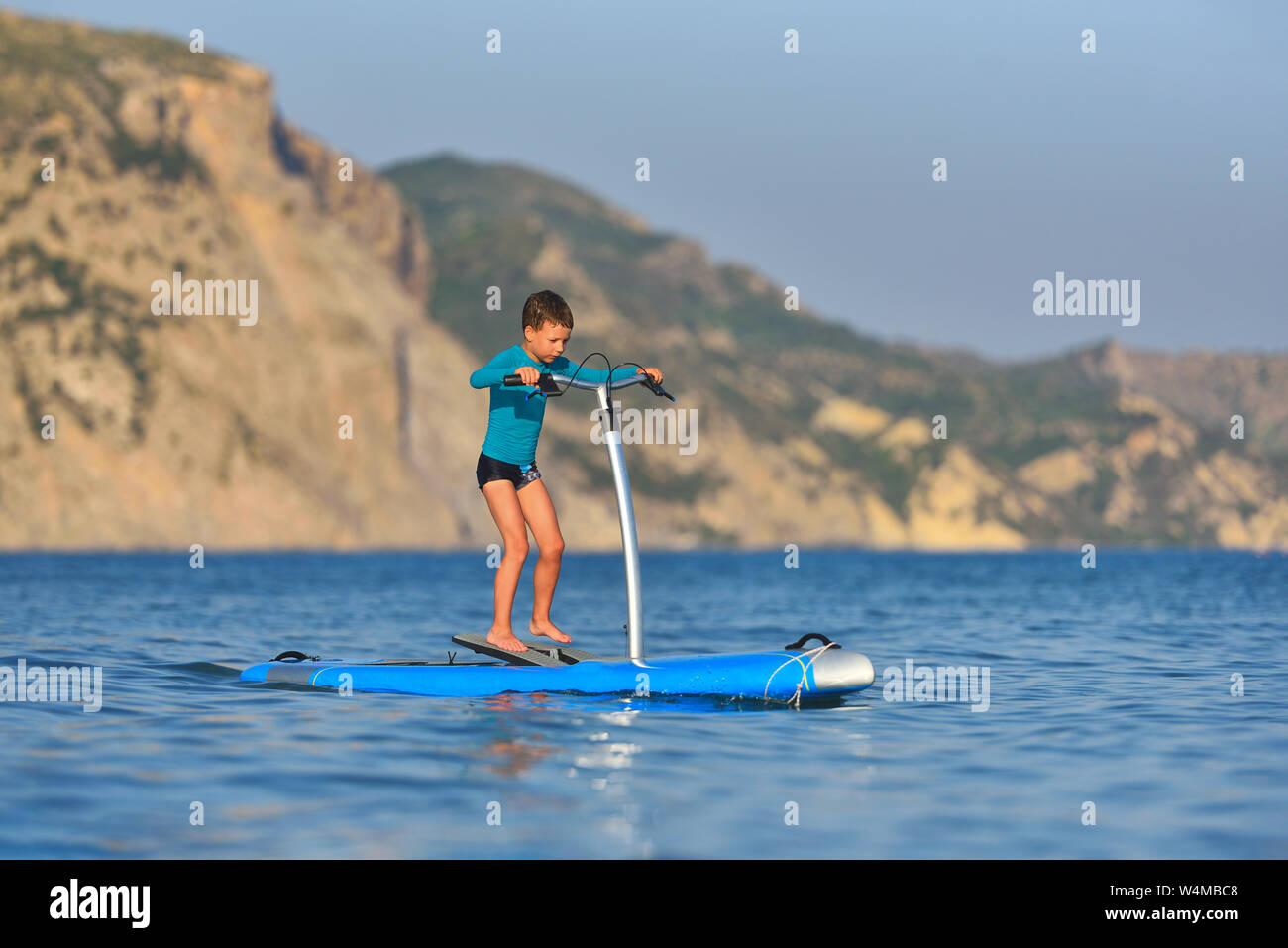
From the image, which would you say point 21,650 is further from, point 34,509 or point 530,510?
point 34,509

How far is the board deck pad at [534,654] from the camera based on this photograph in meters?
12.0

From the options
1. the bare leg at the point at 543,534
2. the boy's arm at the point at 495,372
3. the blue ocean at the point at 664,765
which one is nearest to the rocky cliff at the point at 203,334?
the blue ocean at the point at 664,765

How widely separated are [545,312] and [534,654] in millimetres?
2888

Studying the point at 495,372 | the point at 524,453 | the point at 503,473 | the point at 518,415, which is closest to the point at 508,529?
the point at 503,473

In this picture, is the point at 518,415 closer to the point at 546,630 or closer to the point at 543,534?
the point at 543,534

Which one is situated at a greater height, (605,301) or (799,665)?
(605,301)

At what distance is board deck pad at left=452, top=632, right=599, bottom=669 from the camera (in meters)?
12.0

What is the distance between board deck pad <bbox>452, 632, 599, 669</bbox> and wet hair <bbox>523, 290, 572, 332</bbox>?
2.74m

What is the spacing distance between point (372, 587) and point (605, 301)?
412 feet

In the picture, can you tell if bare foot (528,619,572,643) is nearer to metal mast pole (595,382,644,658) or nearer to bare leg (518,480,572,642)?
bare leg (518,480,572,642)

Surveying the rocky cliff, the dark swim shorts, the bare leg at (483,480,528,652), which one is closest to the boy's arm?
the dark swim shorts

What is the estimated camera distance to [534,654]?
1203 cm

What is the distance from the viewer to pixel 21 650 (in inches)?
663
